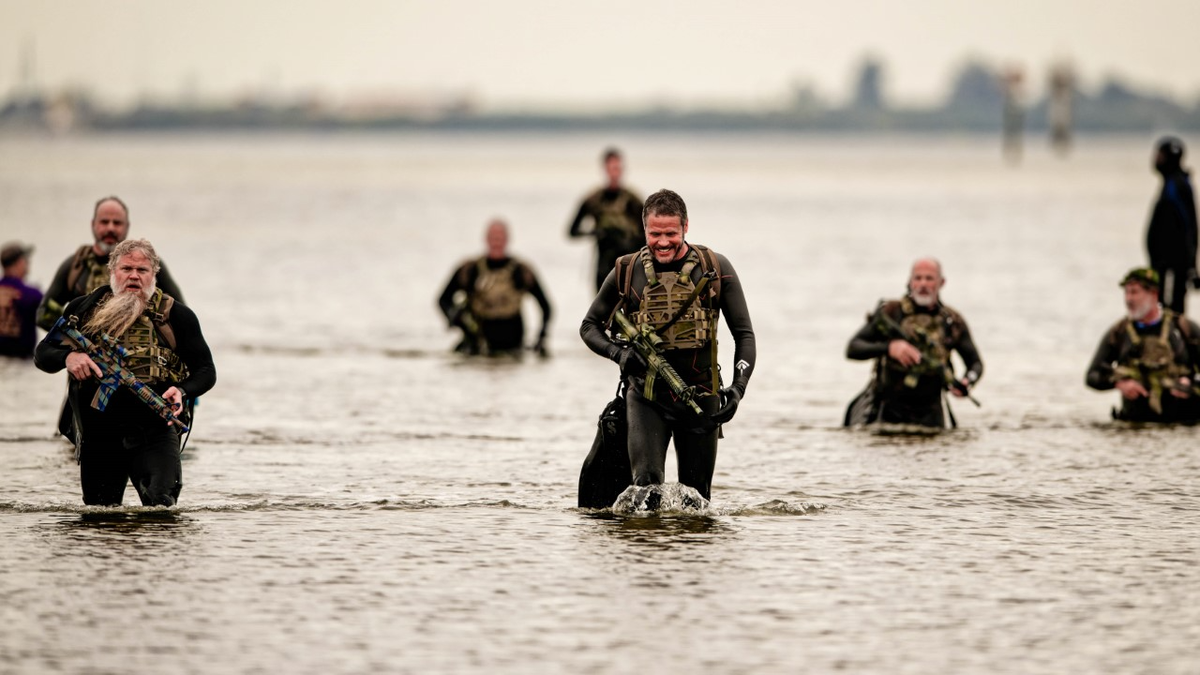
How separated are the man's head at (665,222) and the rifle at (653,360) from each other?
0.36m

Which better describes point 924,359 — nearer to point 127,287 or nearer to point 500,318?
point 127,287

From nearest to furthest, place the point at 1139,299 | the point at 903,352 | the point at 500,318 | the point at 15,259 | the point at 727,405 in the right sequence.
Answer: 1. the point at 727,405
2. the point at 903,352
3. the point at 1139,299
4. the point at 15,259
5. the point at 500,318

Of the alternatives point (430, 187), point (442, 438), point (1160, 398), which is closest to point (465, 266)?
point (442, 438)

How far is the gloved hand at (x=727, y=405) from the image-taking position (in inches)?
384

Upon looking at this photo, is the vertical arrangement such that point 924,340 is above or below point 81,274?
below

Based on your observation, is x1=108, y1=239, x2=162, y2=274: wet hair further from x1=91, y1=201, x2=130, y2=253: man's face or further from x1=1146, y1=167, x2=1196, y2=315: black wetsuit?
x1=1146, y1=167, x2=1196, y2=315: black wetsuit

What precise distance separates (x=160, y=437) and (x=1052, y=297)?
752 inches

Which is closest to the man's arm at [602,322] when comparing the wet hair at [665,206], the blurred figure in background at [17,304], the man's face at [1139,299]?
the wet hair at [665,206]

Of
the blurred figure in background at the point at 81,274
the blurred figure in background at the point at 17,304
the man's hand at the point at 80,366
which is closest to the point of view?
the man's hand at the point at 80,366

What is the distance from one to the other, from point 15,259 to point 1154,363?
8.97 m

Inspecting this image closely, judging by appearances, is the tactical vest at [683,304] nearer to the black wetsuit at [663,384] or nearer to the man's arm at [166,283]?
the black wetsuit at [663,384]

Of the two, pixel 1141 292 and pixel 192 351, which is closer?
pixel 192 351

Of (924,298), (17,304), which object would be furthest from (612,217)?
(924,298)

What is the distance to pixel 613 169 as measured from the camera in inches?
777
